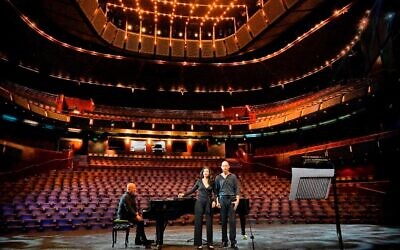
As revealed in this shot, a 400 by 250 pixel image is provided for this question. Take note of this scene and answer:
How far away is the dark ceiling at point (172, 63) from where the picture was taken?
12656 millimetres

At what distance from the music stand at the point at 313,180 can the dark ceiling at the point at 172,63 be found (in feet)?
35.3

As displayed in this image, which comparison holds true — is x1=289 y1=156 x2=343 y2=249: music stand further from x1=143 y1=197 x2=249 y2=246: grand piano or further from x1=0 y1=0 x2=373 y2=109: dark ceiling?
x1=0 y1=0 x2=373 y2=109: dark ceiling

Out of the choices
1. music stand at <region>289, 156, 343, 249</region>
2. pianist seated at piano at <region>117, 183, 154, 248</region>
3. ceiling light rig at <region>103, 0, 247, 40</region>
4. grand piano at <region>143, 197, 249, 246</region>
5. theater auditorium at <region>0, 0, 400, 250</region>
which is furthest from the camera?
ceiling light rig at <region>103, 0, 247, 40</region>

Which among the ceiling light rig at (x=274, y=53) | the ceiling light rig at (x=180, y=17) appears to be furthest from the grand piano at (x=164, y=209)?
the ceiling light rig at (x=180, y=17)

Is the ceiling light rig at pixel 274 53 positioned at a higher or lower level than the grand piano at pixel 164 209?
higher

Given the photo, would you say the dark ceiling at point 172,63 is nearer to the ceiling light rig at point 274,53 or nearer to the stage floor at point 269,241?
the ceiling light rig at point 274,53

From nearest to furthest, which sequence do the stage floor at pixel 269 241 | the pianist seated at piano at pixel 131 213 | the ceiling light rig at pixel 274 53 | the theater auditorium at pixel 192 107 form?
1. the stage floor at pixel 269 241
2. the pianist seated at piano at pixel 131 213
3. the theater auditorium at pixel 192 107
4. the ceiling light rig at pixel 274 53

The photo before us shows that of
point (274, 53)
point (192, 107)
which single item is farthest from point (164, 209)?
point (192, 107)

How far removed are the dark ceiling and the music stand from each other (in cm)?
1075

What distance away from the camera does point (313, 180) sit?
3082mm

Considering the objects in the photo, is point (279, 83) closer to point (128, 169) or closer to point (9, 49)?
point (128, 169)

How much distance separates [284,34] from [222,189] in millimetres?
13044

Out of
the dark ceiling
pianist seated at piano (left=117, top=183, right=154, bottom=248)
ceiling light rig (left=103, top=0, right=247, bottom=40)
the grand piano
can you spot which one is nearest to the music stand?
the grand piano

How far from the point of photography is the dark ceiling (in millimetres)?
12656
